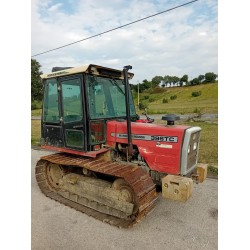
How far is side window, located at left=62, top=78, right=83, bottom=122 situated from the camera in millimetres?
4195

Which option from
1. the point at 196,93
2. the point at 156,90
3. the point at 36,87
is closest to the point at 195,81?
the point at 196,93

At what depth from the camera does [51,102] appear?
15.9ft

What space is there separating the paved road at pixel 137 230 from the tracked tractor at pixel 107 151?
0.22m

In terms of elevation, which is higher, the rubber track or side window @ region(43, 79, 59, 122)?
side window @ region(43, 79, 59, 122)

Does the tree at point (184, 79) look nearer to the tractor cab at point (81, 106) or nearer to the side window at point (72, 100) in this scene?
the tractor cab at point (81, 106)

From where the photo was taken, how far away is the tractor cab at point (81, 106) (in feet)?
13.6

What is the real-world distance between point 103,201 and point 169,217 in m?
1.09

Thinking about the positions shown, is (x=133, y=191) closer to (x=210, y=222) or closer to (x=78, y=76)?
(x=210, y=222)

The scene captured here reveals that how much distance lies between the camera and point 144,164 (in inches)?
156

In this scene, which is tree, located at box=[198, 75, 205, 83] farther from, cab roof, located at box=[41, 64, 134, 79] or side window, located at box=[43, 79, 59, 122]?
side window, located at box=[43, 79, 59, 122]

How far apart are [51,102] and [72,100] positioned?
716 mm

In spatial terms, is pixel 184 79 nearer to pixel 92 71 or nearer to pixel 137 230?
pixel 92 71

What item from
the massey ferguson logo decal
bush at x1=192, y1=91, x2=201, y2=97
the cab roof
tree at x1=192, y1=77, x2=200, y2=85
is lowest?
the massey ferguson logo decal

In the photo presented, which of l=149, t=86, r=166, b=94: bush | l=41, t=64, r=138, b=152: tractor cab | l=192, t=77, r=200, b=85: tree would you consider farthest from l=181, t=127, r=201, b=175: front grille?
l=149, t=86, r=166, b=94: bush
